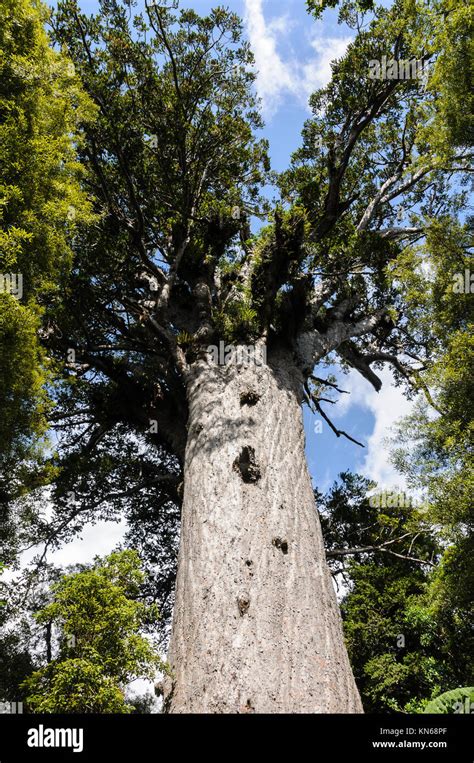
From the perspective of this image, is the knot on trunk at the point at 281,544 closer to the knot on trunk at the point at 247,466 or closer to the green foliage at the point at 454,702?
the knot on trunk at the point at 247,466

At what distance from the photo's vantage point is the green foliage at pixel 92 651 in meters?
3.88

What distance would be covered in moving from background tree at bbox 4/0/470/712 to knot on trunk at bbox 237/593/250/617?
0.8 inches

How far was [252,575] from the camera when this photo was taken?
444cm

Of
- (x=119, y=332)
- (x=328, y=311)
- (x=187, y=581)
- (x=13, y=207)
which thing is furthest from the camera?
(x=119, y=332)

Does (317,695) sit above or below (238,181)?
below

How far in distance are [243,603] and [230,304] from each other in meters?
5.18

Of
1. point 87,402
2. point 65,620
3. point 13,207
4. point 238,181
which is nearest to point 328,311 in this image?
point 238,181

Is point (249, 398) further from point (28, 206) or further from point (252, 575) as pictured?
point (28, 206)

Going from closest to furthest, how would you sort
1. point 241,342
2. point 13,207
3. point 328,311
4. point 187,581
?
point 187,581, point 13,207, point 241,342, point 328,311

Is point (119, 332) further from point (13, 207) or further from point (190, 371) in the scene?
point (13, 207)

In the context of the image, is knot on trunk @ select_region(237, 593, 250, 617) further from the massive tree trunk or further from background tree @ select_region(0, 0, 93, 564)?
background tree @ select_region(0, 0, 93, 564)

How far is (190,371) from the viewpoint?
291 inches

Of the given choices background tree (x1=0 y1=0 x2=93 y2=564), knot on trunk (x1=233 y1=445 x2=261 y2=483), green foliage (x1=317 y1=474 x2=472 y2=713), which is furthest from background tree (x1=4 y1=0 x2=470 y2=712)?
green foliage (x1=317 y1=474 x2=472 y2=713)
